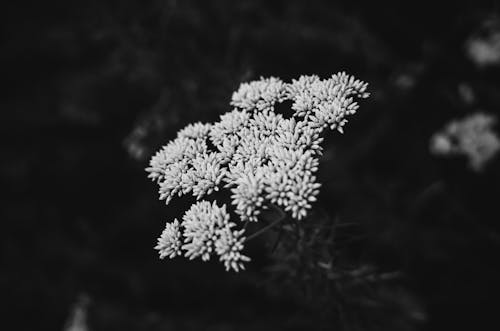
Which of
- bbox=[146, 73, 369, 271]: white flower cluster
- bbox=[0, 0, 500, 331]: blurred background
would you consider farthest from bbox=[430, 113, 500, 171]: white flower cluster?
bbox=[146, 73, 369, 271]: white flower cluster

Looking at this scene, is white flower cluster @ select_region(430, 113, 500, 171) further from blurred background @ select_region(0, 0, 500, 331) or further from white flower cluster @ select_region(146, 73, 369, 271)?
white flower cluster @ select_region(146, 73, 369, 271)

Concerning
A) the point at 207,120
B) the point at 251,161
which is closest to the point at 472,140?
the point at 207,120

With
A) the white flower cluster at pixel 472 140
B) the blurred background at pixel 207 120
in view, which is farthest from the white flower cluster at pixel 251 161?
the white flower cluster at pixel 472 140

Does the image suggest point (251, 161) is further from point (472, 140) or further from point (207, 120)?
point (472, 140)

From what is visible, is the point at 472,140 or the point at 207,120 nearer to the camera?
the point at 207,120

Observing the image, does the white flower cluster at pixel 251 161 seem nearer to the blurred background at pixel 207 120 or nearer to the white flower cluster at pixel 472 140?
the blurred background at pixel 207 120

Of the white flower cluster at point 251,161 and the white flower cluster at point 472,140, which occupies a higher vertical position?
the white flower cluster at point 472,140
